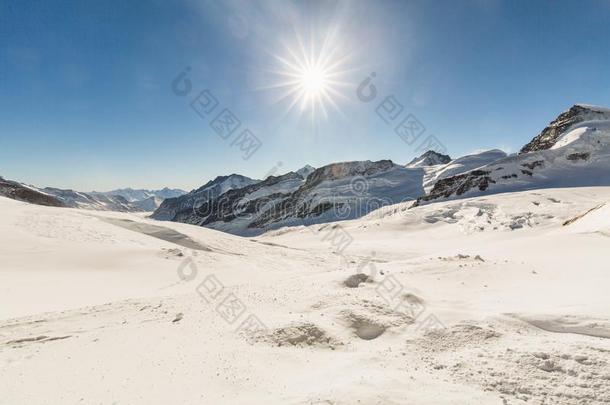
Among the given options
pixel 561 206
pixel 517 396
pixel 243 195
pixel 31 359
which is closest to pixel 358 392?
pixel 517 396

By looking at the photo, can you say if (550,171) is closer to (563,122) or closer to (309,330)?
(563,122)

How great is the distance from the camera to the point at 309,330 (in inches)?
279

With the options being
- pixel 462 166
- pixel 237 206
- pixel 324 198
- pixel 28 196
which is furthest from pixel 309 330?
pixel 237 206

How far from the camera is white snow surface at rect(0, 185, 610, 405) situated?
4793 mm

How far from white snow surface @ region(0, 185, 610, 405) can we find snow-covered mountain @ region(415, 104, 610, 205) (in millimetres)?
40212

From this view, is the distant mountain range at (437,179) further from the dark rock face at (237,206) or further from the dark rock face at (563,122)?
the dark rock face at (237,206)

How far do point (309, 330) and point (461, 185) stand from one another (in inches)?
2170

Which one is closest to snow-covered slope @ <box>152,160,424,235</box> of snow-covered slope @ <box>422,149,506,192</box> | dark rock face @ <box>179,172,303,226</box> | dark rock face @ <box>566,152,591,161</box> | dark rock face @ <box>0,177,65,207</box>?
dark rock face @ <box>179,172,303,226</box>

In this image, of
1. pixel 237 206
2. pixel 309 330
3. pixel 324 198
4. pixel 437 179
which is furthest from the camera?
pixel 237 206

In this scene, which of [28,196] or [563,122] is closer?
[28,196]

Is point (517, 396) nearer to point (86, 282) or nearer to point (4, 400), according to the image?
point (4, 400)

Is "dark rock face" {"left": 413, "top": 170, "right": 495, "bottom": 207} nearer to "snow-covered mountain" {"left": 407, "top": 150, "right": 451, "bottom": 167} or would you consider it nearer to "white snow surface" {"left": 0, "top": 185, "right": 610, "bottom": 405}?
"white snow surface" {"left": 0, "top": 185, "right": 610, "bottom": 405}

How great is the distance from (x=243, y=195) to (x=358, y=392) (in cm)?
15755

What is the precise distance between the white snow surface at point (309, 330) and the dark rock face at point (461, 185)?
40.3 metres
